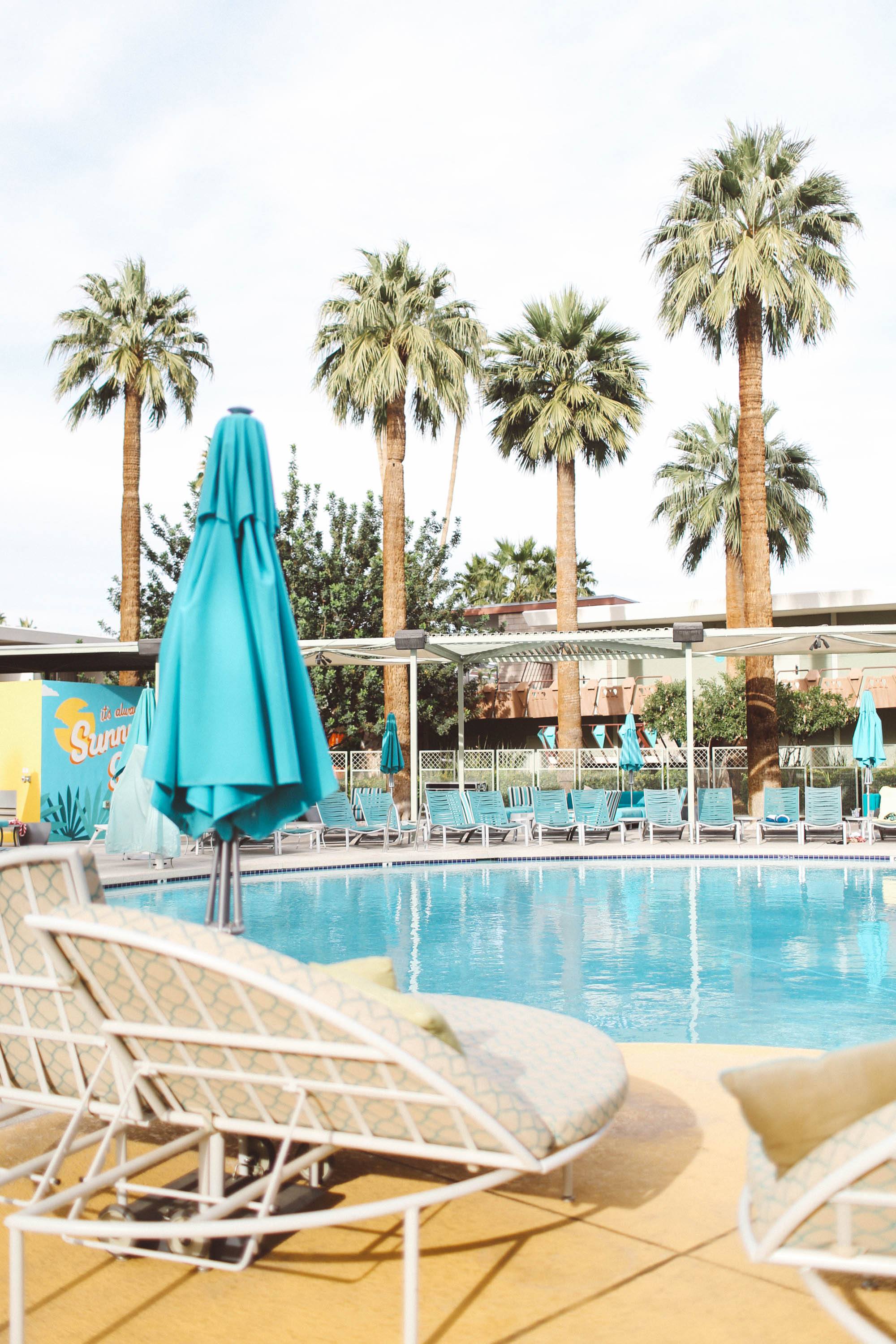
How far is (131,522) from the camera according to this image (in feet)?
64.6

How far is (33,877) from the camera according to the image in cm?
229

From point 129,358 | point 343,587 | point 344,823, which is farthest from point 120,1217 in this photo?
point 343,587

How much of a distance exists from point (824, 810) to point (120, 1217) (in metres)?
13.9

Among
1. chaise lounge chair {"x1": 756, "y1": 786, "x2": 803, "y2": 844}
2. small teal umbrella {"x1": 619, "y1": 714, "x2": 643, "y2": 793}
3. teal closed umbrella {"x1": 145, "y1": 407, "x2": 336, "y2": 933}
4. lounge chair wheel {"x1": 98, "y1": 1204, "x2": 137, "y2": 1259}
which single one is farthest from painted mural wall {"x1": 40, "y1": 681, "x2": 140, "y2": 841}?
lounge chair wheel {"x1": 98, "y1": 1204, "x2": 137, "y2": 1259}

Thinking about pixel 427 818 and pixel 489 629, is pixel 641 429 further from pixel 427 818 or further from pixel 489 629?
pixel 489 629

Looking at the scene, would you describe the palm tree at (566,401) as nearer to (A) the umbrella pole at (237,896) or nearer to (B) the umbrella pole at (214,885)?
(B) the umbrella pole at (214,885)

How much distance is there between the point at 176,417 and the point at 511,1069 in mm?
20033

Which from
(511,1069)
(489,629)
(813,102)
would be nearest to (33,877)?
(511,1069)

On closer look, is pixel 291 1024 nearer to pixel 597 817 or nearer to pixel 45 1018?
pixel 45 1018

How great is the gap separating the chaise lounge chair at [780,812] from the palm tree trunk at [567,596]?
4684mm

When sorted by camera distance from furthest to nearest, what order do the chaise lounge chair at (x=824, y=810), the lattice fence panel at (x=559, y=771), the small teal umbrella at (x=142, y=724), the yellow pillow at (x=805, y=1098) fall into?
the lattice fence panel at (x=559, y=771) → the chaise lounge chair at (x=824, y=810) → the small teal umbrella at (x=142, y=724) → the yellow pillow at (x=805, y=1098)

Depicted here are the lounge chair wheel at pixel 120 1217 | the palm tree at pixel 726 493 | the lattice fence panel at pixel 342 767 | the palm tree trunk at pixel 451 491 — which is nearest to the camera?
the lounge chair wheel at pixel 120 1217

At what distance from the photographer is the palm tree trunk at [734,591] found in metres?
23.7

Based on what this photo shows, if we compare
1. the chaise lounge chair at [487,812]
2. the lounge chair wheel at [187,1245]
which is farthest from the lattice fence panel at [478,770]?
the lounge chair wheel at [187,1245]
